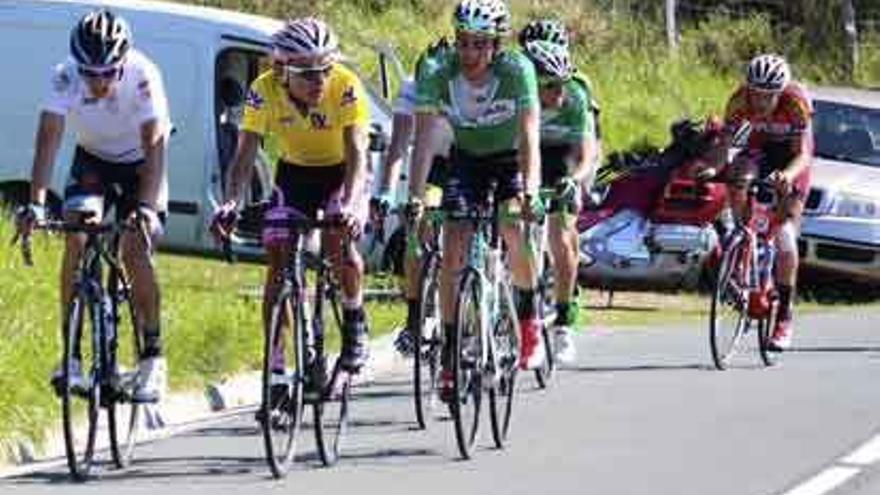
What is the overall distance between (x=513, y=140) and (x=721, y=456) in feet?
6.27

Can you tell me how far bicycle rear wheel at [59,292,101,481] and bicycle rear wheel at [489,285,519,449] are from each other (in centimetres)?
195

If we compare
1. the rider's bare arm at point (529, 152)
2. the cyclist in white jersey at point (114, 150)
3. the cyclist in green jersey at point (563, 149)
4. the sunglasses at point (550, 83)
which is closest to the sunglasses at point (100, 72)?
the cyclist in white jersey at point (114, 150)

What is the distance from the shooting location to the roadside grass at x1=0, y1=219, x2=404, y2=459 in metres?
10.5

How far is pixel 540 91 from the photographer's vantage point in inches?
494

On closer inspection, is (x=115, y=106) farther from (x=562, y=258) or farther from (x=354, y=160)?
(x=562, y=258)

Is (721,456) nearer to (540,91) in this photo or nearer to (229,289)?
(540,91)

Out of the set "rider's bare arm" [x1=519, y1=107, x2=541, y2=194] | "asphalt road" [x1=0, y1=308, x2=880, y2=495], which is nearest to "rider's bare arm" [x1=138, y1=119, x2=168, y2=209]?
"asphalt road" [x1=0, y1=308, x2=880, y2=495]

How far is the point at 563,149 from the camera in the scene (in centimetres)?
1266

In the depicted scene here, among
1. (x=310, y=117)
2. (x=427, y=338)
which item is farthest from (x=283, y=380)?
(x=427, y=338)

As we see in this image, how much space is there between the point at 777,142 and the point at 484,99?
3.99m

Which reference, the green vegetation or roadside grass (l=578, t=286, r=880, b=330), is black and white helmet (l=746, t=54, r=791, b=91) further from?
the green vegetation

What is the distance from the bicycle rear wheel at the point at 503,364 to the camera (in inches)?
413

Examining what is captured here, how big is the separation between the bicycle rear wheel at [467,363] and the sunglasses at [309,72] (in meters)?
1.19

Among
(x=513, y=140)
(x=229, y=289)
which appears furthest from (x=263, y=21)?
(x=513, y=140)
